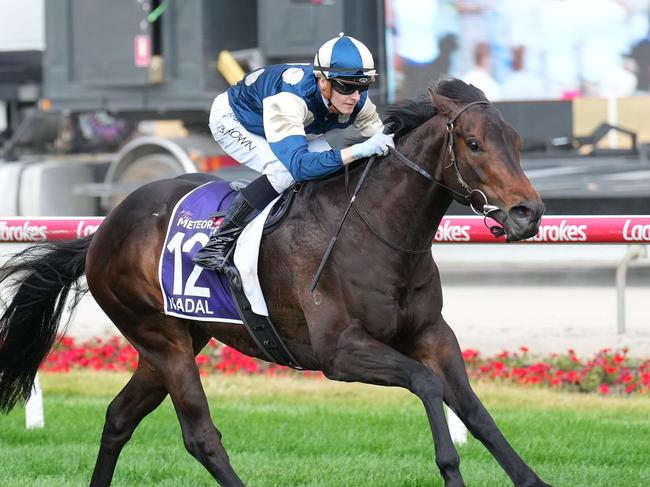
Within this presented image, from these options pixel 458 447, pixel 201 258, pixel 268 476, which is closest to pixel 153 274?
pixel 201 258

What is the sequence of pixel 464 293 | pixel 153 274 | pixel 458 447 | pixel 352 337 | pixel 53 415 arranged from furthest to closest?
pixel 464 293 → pixel 53 415 → pixel 458 447 → pixel 153 274 → pixel 352 337

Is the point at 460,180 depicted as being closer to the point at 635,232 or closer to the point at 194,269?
the point at 194,269

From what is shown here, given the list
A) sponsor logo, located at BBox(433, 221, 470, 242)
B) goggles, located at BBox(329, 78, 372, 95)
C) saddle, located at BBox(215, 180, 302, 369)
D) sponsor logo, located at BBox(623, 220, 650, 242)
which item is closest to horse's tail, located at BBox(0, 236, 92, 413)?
saddle, located at BBox(215, 180, 302, 369)

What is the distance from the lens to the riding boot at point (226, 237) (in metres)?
4.80

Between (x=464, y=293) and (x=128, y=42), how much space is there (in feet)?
12.4

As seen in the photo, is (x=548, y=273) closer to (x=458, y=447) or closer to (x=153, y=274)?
(x=458, y=447)

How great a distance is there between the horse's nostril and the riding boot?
1.09m

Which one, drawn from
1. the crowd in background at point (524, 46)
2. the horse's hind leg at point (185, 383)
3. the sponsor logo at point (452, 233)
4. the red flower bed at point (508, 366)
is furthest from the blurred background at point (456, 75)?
the horse's hind leg at point (185, 383)

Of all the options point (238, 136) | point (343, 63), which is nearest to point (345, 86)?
point (343, 63)

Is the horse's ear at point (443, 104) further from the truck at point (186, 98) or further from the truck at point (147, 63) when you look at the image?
the truck at point (147, 63)

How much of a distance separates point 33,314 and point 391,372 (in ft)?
6.41

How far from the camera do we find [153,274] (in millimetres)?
5156

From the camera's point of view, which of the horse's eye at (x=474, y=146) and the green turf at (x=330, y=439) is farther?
the green turf at (x=330, y=439)

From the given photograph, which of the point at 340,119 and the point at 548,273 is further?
the point at 548,273
